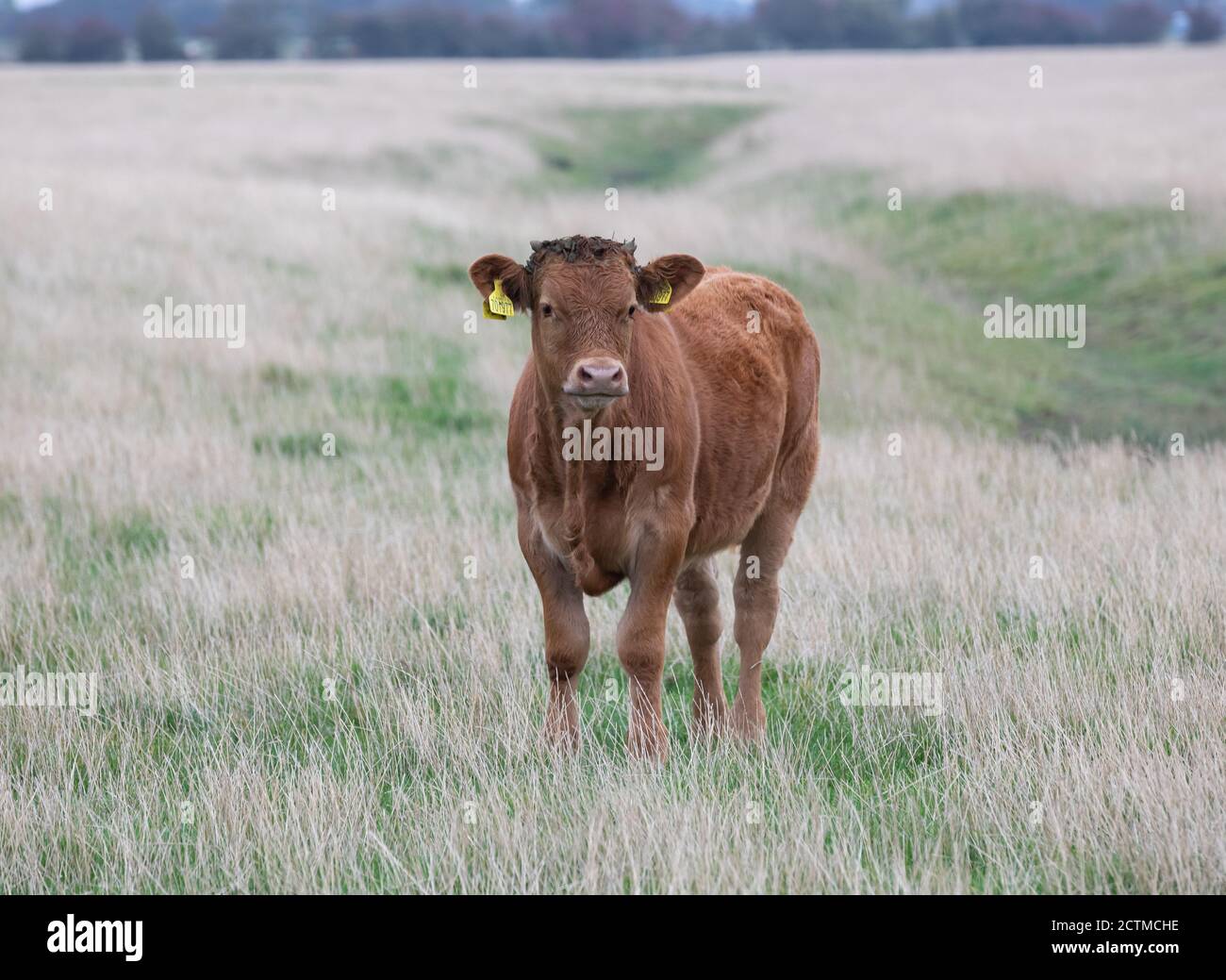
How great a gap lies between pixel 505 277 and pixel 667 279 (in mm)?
665

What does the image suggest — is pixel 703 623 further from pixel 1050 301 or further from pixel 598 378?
pixel 1050 301

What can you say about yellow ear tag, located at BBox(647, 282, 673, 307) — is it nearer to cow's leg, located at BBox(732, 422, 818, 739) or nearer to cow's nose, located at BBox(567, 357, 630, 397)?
cow's nose, located at BBox(567, 357, 630, 397)

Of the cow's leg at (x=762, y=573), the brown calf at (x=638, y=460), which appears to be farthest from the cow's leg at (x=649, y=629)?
the cow's leg at (x=762, y=573)

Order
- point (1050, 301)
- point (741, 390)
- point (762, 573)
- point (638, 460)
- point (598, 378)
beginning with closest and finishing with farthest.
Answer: point (598, 378), point (638, 460), point (741, 390), point (762, 573), point (1050, 301)

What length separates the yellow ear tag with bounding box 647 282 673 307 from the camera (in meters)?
5.48

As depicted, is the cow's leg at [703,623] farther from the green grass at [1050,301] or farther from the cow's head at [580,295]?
the green grass at [1050,301]

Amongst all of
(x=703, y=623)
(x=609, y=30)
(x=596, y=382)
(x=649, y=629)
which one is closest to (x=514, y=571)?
(x=703, y=623)

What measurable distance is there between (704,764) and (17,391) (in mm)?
8629

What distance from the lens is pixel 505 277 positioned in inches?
214

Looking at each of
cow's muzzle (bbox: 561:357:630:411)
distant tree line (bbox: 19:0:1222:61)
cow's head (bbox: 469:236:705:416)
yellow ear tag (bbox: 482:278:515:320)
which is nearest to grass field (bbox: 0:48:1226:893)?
cow's muzzle (bbox: 561:357:630:411)

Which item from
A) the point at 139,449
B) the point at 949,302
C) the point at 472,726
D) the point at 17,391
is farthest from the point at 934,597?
the point at 949,302

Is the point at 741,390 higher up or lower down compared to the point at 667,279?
lower down

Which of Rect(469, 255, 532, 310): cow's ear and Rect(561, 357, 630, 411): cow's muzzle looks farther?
Rect(469, 255, 532, 310): cow's ear

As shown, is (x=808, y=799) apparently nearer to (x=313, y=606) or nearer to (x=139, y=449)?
(x=313, y=606)
